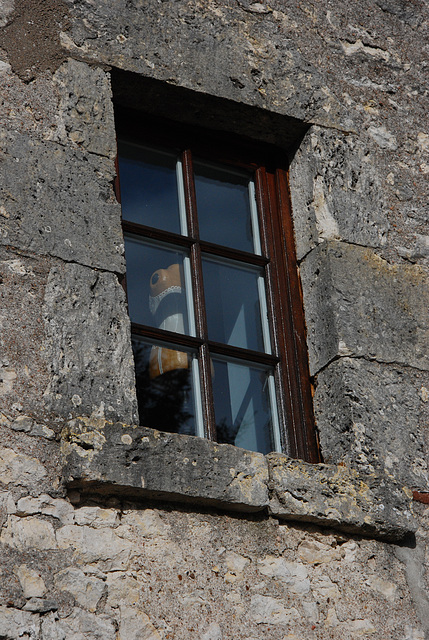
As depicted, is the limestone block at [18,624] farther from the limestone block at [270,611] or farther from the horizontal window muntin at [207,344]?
the horizontal window muntin at [207,344]

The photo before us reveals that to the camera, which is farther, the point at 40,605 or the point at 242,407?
the point at 242,407

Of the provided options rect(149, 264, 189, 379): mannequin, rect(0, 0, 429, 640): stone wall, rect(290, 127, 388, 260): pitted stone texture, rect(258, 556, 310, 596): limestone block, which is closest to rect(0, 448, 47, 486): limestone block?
rect(0, 0, 429, 640): stone wall

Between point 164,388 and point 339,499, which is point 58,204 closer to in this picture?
point 164,388

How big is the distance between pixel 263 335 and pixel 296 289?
0.82ft

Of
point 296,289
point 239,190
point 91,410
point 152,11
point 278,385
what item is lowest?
point 91,410

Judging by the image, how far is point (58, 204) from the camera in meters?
3.35

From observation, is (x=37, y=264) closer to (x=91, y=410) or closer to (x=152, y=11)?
(x=91, y=410)

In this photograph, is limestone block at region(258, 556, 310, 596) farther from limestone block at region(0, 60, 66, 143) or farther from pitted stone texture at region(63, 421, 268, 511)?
limestone block at region(0, 60, 66, 143)

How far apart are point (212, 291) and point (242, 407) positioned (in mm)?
459

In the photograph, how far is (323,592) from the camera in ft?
10.3

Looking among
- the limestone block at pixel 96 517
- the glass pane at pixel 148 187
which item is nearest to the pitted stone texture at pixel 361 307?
the glass pane at pixel 148 187

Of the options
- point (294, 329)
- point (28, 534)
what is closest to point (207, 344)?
point (294, 329)

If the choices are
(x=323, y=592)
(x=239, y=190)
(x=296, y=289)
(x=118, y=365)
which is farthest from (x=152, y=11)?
(x=323, y=592)

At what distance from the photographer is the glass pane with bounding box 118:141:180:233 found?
12.2 ft
